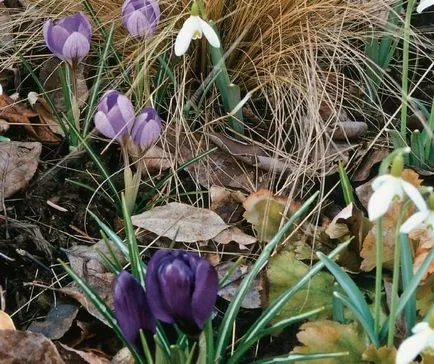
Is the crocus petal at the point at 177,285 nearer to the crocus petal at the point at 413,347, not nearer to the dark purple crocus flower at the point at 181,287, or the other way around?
the dark purple crocus flower at the point at 181,287

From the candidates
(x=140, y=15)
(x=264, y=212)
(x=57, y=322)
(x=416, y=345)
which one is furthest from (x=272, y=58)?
(x=416, y=345)

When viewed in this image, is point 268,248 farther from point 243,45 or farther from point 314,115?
point 243,45

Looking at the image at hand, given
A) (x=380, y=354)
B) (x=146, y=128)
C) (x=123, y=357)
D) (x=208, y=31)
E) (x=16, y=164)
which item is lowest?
(x=123, y=357)

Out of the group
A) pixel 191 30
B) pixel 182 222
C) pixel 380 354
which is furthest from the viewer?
pixel 182 222

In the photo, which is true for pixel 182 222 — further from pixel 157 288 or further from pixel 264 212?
pixel 157 288

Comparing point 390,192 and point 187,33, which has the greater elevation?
point 187,33

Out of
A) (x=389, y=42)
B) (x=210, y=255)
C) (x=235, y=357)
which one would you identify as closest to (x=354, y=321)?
(x=235, y=357)
